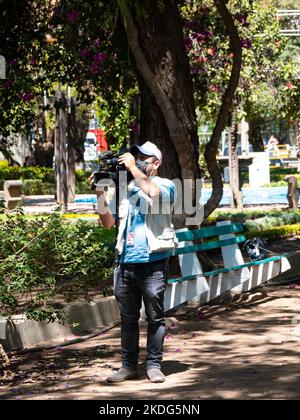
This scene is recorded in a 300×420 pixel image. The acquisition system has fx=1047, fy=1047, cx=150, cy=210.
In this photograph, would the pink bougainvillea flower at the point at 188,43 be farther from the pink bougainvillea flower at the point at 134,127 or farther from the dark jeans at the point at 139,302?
the dark jeans at the point at 139,302

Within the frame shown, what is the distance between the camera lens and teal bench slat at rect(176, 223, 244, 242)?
10555mm

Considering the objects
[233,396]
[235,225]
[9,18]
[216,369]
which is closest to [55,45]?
[9,18]

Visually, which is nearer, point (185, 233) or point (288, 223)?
point (185, 233)

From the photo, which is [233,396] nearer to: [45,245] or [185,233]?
[45,245]

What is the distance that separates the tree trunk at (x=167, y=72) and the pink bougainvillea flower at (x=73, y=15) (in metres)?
1.66

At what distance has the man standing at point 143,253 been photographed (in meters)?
7.38

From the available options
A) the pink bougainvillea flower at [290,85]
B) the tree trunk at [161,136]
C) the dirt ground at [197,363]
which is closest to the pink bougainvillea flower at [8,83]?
the tree trunk at [161,136]

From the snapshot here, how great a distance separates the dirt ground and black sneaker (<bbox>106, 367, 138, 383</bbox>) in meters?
0.04

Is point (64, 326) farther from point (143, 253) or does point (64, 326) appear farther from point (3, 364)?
point (143, 253)

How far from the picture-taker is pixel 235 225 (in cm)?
1170

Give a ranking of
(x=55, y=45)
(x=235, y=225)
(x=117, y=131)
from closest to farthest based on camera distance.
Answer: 1. (x=235, y=225)
2. (x=55, y=45)
3. (x=117, y=131)

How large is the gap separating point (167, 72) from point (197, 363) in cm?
511

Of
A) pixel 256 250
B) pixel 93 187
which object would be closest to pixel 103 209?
pixel 93 187
